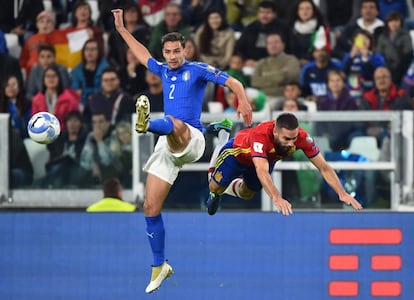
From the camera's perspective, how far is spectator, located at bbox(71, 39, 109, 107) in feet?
55.9

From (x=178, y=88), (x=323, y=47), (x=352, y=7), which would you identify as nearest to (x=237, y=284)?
(x=178, y=88)

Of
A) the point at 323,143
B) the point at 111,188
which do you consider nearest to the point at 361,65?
the point at 323,143

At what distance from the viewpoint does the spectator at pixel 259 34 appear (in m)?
17.2

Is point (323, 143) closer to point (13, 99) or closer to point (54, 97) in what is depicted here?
point (54, 97)

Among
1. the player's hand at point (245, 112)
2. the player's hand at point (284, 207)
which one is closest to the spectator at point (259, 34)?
the player's hand at point (245, 112)

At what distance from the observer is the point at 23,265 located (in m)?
14.4

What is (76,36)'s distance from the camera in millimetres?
17766

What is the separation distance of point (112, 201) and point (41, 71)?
300 cm

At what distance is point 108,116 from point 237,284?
2627mm

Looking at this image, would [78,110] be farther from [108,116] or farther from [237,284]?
[237,284]

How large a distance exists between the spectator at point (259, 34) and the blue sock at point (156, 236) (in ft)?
14.9

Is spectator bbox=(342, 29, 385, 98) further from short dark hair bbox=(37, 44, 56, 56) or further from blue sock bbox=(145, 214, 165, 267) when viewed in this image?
blue sock bbox=(145, 214, 165, 267)

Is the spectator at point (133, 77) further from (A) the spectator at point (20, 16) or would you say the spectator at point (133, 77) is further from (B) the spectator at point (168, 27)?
(A) the spectator at point (20, 16)

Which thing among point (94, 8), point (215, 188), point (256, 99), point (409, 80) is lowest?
point (215, 188)
